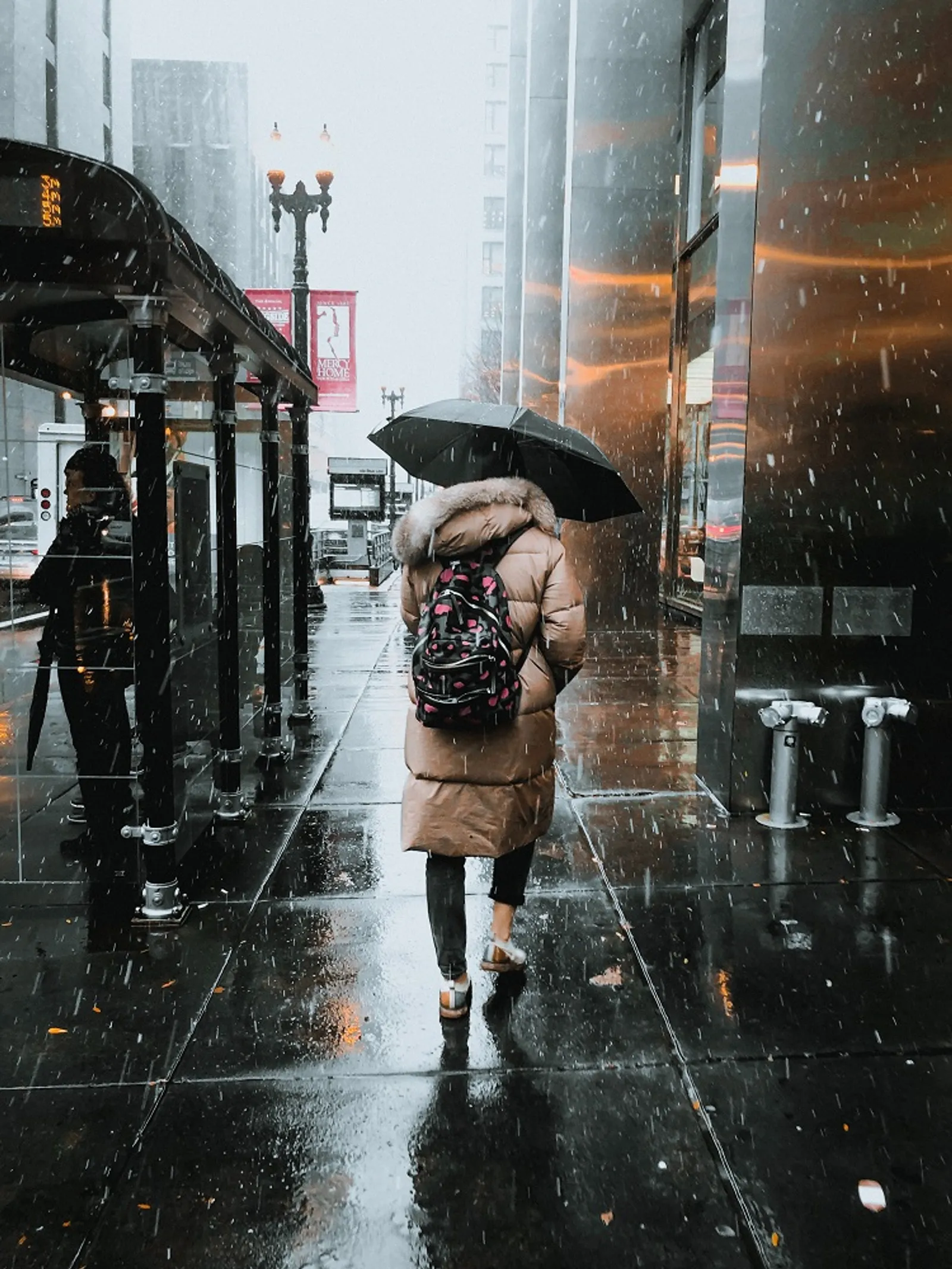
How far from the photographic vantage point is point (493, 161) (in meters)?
92.4

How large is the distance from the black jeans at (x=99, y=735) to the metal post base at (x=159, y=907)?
925mm

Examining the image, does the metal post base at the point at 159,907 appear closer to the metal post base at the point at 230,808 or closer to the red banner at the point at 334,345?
the metal post base at the point at 230,808

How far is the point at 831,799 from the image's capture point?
6.52m

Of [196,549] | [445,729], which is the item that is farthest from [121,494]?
[445,729]

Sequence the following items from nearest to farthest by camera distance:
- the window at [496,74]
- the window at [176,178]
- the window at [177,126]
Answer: the window at [176,178]
the window at [177,126]
the window at [496,74]

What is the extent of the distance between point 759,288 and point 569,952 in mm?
4103

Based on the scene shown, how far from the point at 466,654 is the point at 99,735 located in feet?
10.5

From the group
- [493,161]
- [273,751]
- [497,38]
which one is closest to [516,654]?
[273,751]

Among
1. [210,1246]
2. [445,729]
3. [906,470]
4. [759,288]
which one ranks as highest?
[759,288]

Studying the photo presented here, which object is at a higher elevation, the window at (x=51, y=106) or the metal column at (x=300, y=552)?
the window at (x=51, y=106)

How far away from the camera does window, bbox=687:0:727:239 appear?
1518 cm

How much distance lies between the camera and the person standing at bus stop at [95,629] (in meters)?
5.18

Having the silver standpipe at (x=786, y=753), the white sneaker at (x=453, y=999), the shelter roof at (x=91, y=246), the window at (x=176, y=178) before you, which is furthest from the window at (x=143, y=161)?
the white sneaker at (x=453, y=999)

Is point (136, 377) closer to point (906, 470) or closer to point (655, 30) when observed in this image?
point (906, 470)
